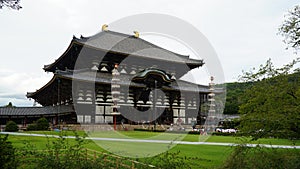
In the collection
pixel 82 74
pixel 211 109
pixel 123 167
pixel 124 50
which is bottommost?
pixel 123 167

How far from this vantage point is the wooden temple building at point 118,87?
27703 mm

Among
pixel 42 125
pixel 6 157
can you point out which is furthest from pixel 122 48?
pixel 6 157

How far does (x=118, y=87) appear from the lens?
1101 inches

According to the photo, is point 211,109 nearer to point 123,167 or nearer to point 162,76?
point 162,76

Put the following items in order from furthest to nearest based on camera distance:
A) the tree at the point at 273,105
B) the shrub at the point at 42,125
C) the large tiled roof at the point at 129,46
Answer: the large tiled roof at the point at 129,46 < the shrub at the point at 42,125 < the tree at the point at 273,105

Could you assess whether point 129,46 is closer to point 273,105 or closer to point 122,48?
point 122,48

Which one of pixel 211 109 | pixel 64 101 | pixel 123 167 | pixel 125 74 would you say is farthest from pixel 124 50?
pixel 123 167

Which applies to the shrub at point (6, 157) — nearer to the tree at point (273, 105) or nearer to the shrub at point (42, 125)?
the tree at point (273, 105)

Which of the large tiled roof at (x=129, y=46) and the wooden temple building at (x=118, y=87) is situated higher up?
the large tiled roof at (x=129, y=46)

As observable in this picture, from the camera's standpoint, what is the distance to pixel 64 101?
30344mm

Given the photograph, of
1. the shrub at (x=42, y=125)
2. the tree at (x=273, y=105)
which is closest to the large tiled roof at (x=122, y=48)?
the shrub at (x=42, y=125)

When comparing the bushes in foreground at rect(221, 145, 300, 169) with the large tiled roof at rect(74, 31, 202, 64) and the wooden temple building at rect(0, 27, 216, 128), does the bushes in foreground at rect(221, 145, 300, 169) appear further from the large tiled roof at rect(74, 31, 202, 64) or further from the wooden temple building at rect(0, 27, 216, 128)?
the large tiled roof at rect(74, 31, 202, 64)

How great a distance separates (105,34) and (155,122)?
12020 millimetres

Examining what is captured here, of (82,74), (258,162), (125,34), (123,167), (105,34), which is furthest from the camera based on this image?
(125,34)
